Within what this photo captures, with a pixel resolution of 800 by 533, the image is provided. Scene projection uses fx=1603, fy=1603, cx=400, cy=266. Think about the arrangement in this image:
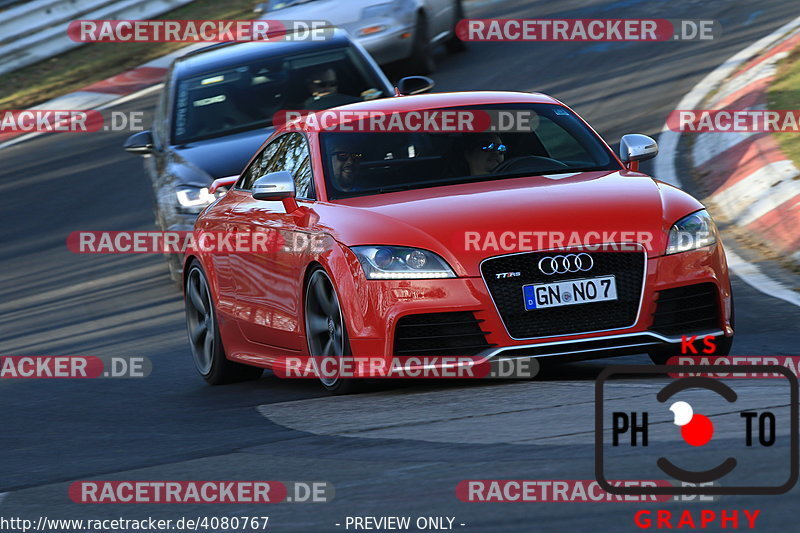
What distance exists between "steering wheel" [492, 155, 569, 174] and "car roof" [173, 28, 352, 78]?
17.5 feet

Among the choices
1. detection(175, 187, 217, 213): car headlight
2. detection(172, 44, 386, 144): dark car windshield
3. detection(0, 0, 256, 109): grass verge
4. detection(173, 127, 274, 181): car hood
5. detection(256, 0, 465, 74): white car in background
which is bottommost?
detection(0, 0, 256, 109): grass verge

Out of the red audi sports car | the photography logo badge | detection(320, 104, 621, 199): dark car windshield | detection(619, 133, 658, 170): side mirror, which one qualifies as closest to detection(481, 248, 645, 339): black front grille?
the red audi sports car

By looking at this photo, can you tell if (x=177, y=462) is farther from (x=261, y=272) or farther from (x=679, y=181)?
(x=679, y=181)

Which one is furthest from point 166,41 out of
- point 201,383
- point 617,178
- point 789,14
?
point 617,178

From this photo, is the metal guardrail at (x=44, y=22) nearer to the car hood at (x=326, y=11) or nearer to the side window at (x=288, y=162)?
the car hood at (x=326, y=11)

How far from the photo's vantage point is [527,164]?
8.20 meters

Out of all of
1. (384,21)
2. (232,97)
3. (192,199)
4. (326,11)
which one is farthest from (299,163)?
(384,21)

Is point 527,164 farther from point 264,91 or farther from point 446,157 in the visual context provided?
point 264,91

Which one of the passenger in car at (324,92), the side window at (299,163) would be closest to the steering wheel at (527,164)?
the side window at (299,163)

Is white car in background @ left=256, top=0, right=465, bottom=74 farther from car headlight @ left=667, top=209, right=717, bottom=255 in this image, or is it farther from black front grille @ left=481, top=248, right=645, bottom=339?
black front grille @ left=481, top=248, right=645, bottom=339

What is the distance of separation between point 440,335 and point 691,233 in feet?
4.13

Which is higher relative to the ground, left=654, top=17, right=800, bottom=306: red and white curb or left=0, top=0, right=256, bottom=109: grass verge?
left=654, top=17, right=800, bottom=306: red and white curb

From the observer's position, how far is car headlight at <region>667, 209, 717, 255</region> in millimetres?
7227

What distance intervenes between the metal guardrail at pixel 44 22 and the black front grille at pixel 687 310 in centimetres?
1765
